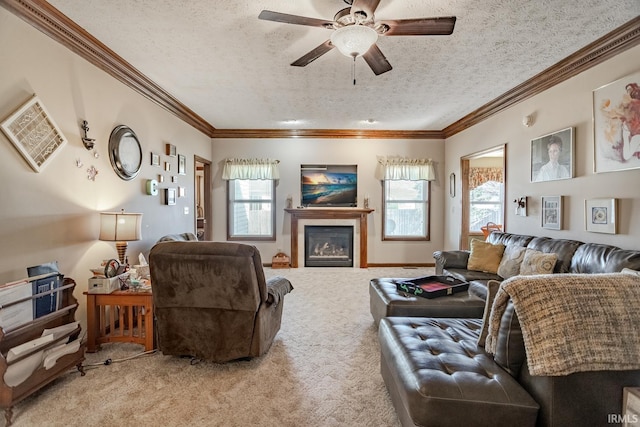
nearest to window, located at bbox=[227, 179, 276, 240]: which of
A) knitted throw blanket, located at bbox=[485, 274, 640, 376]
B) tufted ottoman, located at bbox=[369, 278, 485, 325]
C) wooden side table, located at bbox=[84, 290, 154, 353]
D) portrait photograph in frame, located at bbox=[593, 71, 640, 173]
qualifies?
wooden side table, located at bbox=[84, 290, 154, 353]

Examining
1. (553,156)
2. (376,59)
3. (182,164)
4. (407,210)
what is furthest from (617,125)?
(182,164)

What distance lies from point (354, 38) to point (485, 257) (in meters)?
2.93

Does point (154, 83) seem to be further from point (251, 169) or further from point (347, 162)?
point (347, 162)

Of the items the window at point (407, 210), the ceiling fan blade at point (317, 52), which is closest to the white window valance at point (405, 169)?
the window at point (407, 210)

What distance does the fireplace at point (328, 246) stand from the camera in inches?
244

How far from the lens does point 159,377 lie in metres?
2.25

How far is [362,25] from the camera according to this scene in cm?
215

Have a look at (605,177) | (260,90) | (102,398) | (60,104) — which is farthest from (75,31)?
(605,177)

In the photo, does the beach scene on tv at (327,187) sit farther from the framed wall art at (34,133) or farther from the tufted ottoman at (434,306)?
the framed wall art at (34,133)

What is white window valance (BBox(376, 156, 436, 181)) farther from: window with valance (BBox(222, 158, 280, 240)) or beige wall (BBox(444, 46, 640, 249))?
window with valance (BBox(222, 158, 280, 240))

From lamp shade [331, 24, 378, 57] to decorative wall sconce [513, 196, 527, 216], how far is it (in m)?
2.93

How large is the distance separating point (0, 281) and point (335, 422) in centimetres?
230

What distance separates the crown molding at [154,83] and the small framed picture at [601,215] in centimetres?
127

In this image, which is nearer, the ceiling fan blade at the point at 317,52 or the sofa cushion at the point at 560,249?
the ceiling fan blade at the point at 317,52
